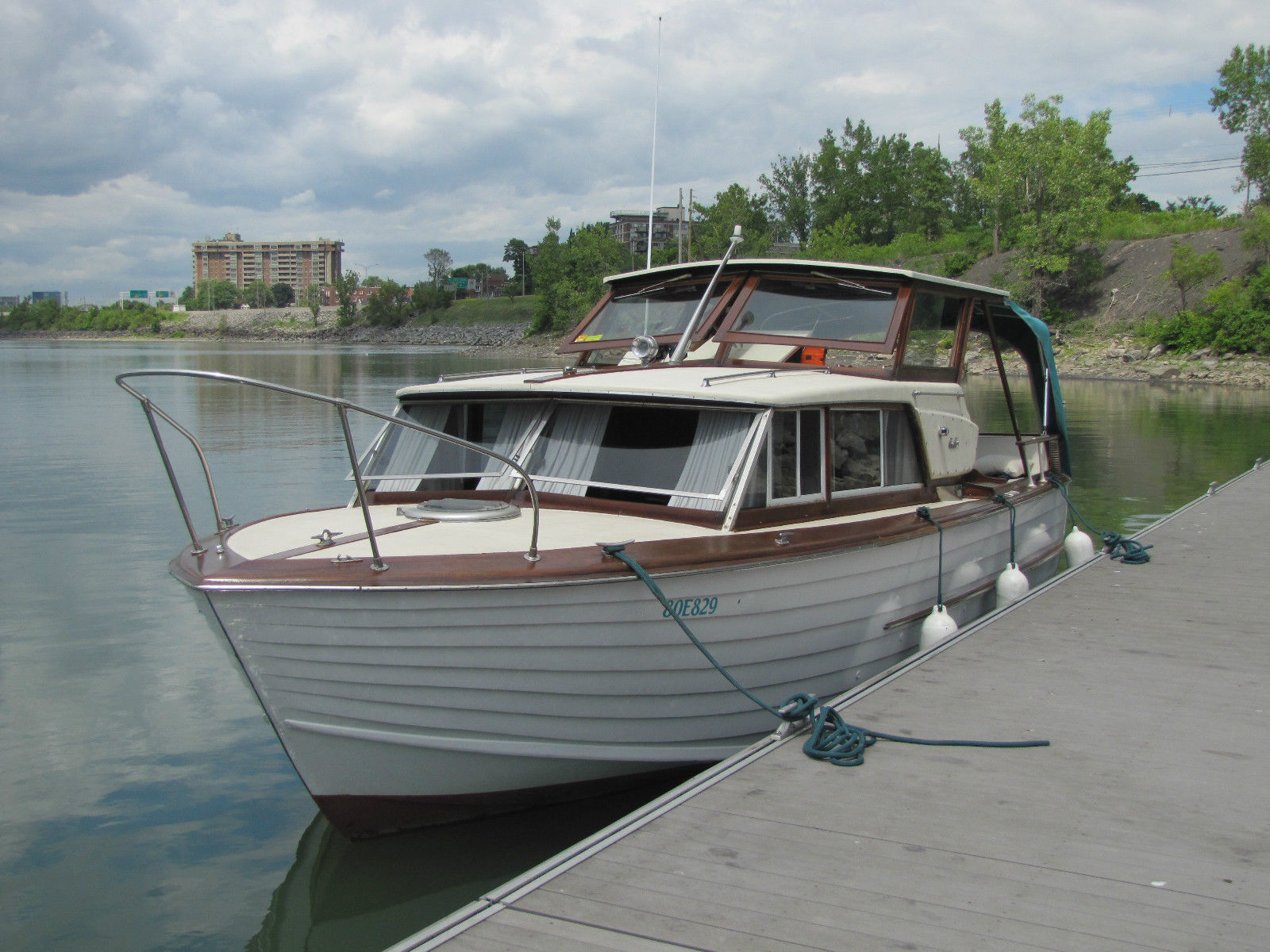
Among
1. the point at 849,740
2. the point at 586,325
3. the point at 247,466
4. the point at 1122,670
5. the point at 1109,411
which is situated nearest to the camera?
the point at 849,740

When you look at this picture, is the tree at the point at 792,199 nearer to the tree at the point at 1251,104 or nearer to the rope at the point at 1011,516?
the tree at the point at 1251,104

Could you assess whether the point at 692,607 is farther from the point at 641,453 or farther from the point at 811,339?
the point at 811,339

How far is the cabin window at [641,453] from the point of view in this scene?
6.23 m

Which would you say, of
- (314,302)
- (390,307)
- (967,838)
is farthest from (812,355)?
(314,302)

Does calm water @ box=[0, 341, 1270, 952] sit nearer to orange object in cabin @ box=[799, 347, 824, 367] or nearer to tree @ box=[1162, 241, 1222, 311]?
orange object in cabin @ box=[799, 347, 824, 367]

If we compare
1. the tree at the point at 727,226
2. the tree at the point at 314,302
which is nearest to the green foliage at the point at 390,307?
the tree at the point at 314,302

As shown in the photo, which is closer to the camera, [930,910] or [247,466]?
[930,910]

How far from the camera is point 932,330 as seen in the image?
8.31m

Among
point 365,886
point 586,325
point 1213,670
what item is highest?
point 586,325

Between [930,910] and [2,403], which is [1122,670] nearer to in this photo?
[930,910]

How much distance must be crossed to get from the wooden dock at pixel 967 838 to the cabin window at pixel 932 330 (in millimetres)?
2558

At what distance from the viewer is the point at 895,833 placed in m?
4.11

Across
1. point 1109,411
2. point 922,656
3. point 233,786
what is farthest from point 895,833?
point 1109,411

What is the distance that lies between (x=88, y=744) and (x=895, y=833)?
18.6 feet
